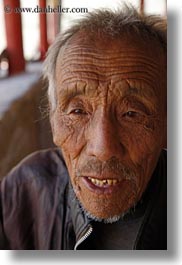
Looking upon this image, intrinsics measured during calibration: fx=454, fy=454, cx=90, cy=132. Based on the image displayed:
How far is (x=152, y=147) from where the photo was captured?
97 cm

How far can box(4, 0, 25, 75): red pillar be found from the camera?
1.01 meters

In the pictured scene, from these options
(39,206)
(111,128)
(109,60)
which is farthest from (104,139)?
(39,206)

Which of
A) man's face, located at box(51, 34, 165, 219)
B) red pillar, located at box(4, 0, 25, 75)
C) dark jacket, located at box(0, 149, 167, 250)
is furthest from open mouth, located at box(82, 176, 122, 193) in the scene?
red pillar, located at box(4, 0, 25, 75)

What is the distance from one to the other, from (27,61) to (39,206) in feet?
1.12

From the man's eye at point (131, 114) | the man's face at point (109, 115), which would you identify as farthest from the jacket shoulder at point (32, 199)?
the man's eye at point (131, 114)

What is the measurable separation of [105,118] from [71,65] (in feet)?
0.43

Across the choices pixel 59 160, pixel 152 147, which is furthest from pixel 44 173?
pixel 152 147

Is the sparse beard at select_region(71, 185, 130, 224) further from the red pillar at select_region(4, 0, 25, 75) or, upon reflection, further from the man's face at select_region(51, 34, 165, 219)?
the red pillar at select_region(4, 0, 25, 75)

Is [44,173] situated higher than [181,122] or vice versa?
[181,122]

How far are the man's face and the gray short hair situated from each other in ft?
0.06

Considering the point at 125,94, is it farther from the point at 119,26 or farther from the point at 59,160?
the point at 59,160

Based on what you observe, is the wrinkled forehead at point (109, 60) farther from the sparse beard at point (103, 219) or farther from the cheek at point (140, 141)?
the sparse beard at point (103, 219)

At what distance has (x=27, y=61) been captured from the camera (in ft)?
3.42

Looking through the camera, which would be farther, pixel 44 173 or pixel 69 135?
pixel 44 173
